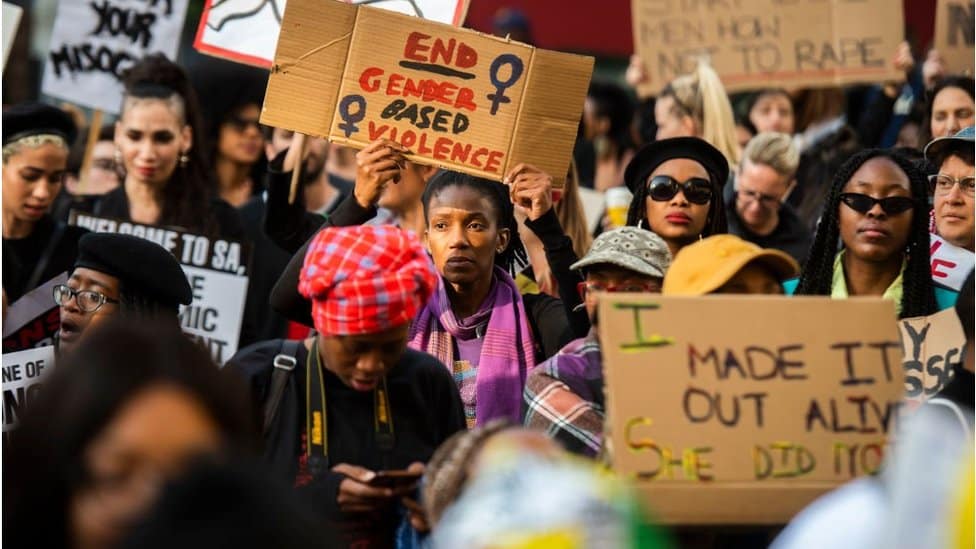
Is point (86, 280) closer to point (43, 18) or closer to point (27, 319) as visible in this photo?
point (27, 319)

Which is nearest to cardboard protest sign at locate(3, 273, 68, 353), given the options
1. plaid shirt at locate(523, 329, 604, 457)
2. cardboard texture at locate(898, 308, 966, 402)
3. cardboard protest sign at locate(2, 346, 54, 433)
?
cardboard protest sign at locate(2, 346, 54, 433)

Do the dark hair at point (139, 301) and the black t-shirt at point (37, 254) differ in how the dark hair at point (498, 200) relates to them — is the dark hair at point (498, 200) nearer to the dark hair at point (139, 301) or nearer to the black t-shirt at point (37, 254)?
the dark hair at point (139, 301)

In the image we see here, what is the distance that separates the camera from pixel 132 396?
3244mm

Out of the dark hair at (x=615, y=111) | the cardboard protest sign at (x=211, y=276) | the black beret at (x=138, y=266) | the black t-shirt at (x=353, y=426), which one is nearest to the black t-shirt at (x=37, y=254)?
the cardboard protest sign at (x=211, y=276)

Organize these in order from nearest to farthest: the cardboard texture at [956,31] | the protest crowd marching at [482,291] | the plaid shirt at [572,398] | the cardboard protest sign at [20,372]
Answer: the protest crowd marching at [482,291] < the plaid shirt at [572,398] < the cardboard protest sign at [20,372] < the cardboard texture at [956,31]

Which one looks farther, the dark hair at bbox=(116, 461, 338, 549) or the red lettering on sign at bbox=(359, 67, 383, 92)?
the red lettering on sign at bbox=(359, 67, 383, 92)

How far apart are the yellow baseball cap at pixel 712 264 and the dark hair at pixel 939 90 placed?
3635 mm

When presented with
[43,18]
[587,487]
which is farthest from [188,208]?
[43,18]

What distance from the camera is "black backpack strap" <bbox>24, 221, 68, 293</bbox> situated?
292 inches

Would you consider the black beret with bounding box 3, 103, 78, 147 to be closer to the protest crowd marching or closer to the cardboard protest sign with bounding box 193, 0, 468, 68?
the protest crowd marching

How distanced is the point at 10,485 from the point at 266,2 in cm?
473

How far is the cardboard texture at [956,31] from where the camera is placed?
356 inches

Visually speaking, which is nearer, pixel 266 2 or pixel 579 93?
pixel 579 93

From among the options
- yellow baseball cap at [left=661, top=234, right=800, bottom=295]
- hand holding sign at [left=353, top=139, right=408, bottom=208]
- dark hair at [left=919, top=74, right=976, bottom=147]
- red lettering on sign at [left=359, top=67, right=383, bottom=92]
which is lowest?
yellow baseball cap at [left=661, top=234, right=800, bottom=295]
